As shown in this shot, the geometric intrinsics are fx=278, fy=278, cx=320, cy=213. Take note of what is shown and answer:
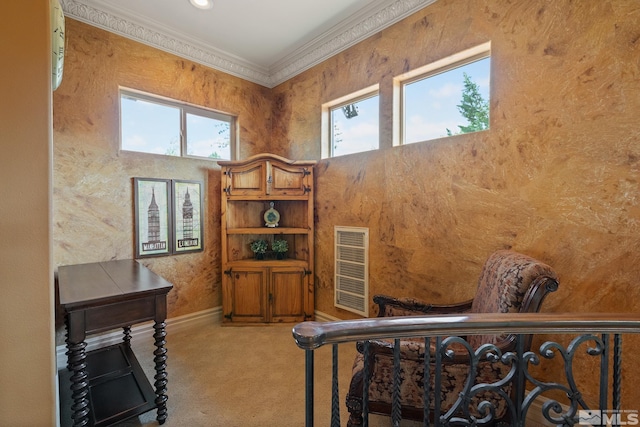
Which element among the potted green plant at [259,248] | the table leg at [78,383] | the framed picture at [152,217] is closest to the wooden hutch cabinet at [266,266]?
the potted green plant at [259,248]

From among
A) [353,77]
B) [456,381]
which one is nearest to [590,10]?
[353,77]

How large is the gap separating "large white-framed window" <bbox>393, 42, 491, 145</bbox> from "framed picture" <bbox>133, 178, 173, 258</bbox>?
98.1 inches

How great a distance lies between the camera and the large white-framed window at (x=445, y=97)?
2.16m

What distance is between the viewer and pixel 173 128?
125 inches

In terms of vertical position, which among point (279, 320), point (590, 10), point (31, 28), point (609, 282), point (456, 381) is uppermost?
point (590, 10)

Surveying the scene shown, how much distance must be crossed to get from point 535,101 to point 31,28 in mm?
2580

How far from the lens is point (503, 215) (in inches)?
77.3

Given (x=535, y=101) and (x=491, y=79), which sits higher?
(x=491, y=79)

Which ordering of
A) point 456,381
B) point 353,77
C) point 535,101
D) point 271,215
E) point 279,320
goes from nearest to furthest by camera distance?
point 456,381, point 535,101, point 353,77, point 279,320, point 271,215

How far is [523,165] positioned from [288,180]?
227 cm

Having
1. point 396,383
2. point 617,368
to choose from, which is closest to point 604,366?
point 617,368

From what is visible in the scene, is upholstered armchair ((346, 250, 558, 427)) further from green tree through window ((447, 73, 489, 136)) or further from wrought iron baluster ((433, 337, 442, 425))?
green tree through window ((447, 73, 489, 136))

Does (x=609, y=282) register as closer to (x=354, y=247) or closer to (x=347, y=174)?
(x=354, y=247)

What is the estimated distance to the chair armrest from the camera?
6.40ft
